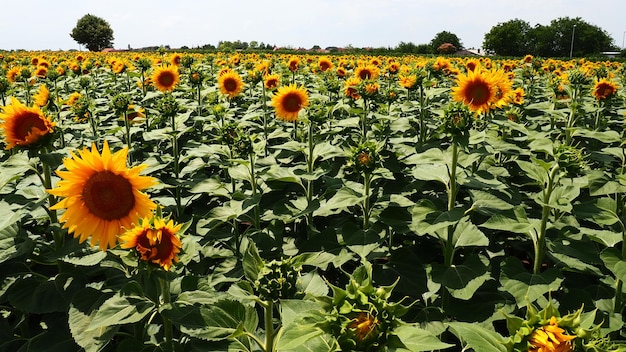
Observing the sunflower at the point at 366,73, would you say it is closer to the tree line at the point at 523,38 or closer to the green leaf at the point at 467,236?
the green leaf at the point at 467,236

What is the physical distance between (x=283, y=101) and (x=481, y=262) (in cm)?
301

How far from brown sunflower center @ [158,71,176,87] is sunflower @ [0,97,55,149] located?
13.7 feet

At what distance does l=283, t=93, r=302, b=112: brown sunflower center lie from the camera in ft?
16.5

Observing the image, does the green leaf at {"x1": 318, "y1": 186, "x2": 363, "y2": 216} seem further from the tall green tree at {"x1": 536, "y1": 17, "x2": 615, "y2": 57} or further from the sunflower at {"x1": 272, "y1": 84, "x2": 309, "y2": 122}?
the tall green tree at {"x1": 536, "y1": 17, "x2": 615, "y2": 57}

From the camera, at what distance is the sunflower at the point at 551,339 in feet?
3.73

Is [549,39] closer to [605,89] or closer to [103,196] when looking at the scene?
[605,89]

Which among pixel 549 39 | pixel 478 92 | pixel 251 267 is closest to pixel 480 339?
pixel 251 267

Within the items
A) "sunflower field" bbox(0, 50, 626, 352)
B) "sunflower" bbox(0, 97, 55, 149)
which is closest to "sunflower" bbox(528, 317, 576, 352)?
"sunflower field" bbox(0, 50, 626, 352)

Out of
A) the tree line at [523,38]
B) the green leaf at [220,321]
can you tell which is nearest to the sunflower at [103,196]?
the green leaf at [220,321]

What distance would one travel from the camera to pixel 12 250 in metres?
2.42

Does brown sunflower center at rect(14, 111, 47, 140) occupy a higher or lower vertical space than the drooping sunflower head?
lower

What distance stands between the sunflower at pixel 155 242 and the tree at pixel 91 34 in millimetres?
77007

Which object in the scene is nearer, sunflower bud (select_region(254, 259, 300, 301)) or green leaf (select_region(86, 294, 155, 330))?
sunflower bud (select_region(254, 259, 300, 301))

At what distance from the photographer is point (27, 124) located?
8.27 feet
